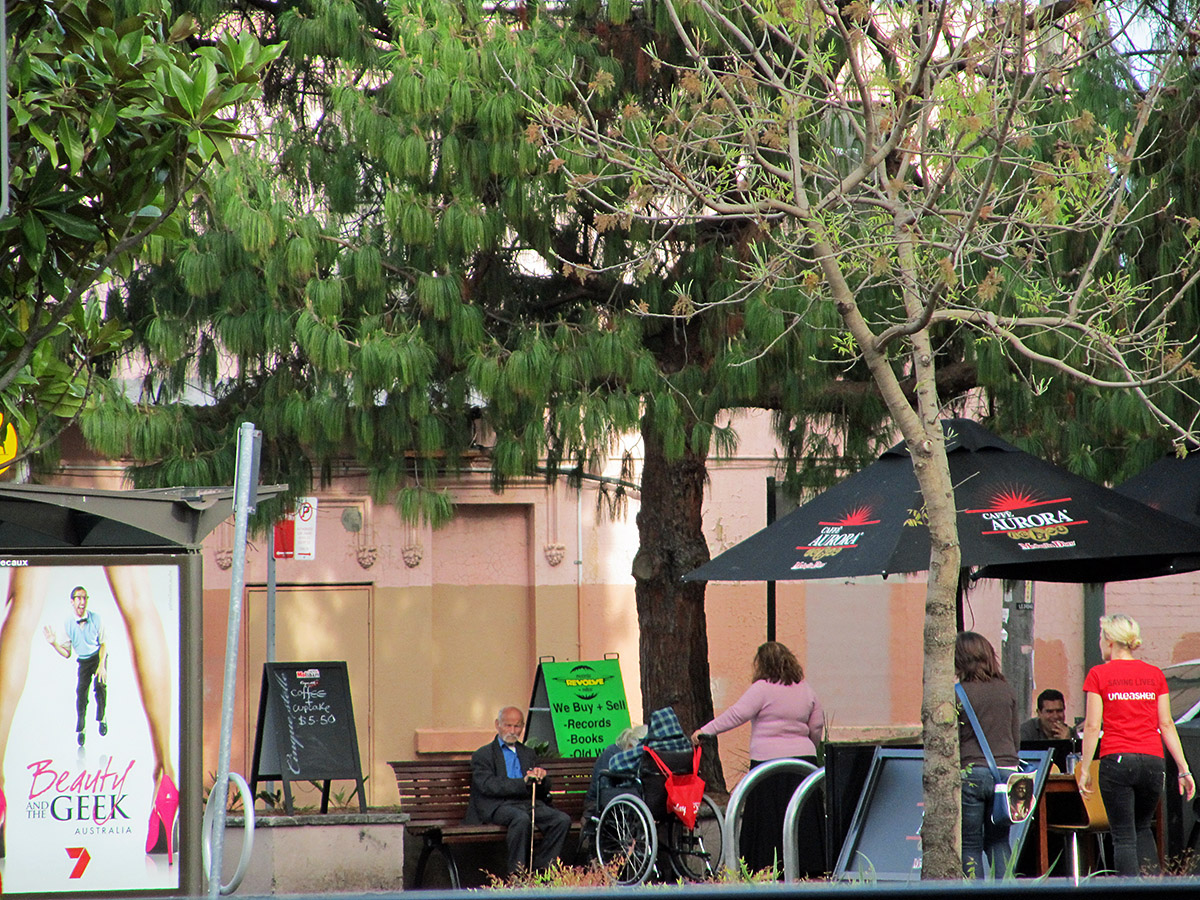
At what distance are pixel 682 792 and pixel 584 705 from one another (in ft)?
10.4

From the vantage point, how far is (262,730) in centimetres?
1047

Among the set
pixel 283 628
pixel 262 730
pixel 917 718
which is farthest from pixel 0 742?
pixel 917 718

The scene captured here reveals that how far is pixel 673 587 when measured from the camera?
11.6 m

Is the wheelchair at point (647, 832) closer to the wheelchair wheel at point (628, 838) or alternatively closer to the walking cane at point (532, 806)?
the wheelchair wheel at point (628, 838)

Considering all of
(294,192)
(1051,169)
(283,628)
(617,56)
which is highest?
(617,56)

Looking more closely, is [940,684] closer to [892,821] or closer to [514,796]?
[892,821]

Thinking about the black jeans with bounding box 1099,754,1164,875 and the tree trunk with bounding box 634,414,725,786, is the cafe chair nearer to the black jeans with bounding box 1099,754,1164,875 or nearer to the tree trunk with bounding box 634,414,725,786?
the black jeans with bounding box 1099,754,1164,875

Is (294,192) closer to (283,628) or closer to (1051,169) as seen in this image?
(1051,169)

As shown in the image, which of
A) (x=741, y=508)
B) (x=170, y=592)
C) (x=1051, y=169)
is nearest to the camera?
(x=1051, y=169)

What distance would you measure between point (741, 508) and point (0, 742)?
12.9 m

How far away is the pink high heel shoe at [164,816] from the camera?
7152 millimetres

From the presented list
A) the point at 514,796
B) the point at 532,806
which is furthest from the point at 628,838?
the point at 514,796

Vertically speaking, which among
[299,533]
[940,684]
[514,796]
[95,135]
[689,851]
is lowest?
[689,851]

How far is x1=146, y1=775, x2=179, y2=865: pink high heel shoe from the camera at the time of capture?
715 cm
